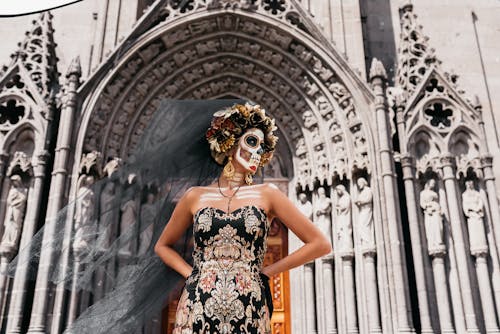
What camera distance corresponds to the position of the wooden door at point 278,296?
7.63 meters

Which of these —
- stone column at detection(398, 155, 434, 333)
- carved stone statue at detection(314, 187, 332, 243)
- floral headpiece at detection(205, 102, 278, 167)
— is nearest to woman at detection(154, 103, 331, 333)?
floral headpiece at detection(205, 102, 278, 167)

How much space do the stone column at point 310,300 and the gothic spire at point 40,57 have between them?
5.42m

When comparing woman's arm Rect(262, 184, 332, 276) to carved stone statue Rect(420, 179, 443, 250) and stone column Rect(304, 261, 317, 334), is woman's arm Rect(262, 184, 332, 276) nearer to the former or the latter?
carved stone statue Rect(420, 179, 443, 250)

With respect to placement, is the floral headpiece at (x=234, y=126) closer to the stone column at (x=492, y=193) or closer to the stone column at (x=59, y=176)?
the stone column at (x=59, y=176)

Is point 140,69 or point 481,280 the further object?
point 140,69

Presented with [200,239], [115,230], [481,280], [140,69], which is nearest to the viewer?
[200,239]

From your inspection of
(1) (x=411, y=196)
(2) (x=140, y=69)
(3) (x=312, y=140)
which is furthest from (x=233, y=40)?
(1) (x=411, y=196)

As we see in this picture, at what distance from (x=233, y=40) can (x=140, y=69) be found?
6.30 feet

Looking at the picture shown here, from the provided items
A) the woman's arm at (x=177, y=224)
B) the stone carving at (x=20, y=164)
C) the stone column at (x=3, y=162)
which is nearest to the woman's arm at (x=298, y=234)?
the woman's arm at (x=177, y=224)

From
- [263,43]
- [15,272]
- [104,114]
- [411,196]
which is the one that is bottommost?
[15,272]

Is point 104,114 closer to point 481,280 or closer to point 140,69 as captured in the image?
point 140,69

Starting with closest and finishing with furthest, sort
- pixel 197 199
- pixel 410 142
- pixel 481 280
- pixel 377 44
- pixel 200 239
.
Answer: pixel 200 239
pixel 197 199
pixel 481 280
pixel 410 142
pixel 377 44

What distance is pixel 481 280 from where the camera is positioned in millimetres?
6801

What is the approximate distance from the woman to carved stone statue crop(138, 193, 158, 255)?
18 cm
